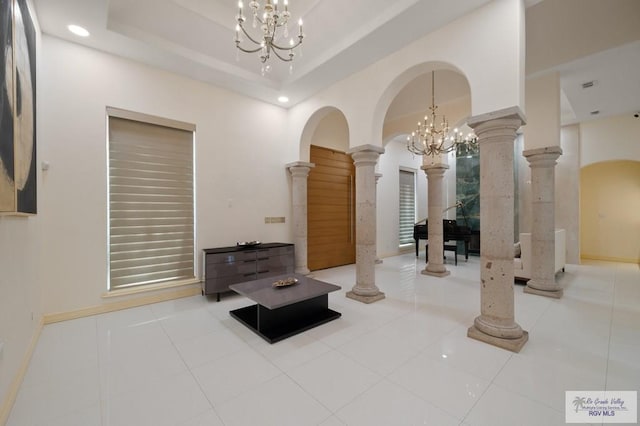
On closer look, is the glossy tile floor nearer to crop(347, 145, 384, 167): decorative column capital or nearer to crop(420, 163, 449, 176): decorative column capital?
crop(347, 145, 384, 167): decorative column capital

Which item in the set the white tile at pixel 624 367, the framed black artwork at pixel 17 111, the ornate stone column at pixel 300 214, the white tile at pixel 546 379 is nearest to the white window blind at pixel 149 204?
the framed black artwork at pixel 17 111

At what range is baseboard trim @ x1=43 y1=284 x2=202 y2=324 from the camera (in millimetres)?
3211

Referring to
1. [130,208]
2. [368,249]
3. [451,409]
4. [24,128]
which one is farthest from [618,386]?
[130,208]

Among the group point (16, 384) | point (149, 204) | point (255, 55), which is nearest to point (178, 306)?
point (149, 204)

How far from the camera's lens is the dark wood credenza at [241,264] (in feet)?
13.1

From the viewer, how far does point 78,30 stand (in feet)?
10.2

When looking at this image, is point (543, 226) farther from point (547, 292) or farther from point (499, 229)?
point (499, 229)

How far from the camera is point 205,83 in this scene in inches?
174

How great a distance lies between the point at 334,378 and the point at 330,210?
4534mm

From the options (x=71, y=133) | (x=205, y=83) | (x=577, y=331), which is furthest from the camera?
(x=205, y=83)

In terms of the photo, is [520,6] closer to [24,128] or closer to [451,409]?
[451,409]

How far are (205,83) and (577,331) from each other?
20.8ft

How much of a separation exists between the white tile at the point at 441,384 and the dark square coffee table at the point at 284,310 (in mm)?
1172

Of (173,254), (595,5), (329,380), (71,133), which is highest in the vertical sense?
(595,5)
